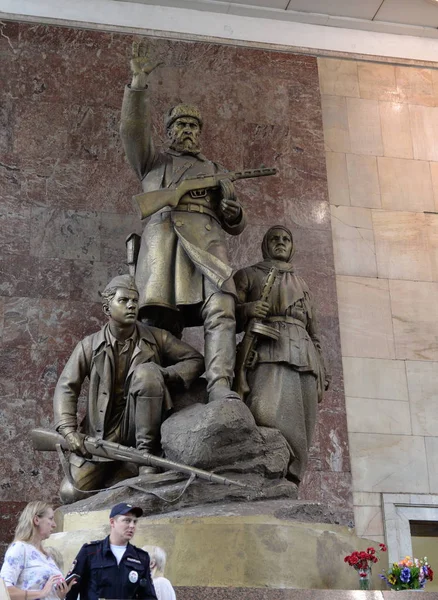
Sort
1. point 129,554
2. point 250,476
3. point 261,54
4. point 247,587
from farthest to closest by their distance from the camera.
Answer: point 261,54, point 250,476, point 247,587, point 129,554

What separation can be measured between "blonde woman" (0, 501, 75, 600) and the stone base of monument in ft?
3.84

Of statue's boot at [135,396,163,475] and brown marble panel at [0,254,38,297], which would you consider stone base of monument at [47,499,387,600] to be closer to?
statue's boot at [135,396,163,475]

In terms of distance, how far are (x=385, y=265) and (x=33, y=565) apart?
7186mm

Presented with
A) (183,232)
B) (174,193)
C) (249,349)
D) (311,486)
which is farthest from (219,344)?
(311,486)

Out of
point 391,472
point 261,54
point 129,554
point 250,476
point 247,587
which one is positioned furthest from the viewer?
point 261,54

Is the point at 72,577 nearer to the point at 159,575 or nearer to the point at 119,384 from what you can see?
the point at 159,575

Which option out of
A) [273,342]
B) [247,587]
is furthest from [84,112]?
[247,587]

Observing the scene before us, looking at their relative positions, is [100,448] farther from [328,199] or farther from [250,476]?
[328,199]

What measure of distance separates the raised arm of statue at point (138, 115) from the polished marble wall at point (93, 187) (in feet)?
7.92

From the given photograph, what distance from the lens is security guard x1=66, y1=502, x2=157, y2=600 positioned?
187 inches

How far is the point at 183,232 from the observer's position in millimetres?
7934

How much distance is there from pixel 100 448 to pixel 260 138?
5515 mm

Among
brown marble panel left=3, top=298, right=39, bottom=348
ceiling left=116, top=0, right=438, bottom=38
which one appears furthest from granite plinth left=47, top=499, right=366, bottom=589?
ceiling left=116, top=0, right=438, bottom=38

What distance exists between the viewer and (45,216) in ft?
35.1
